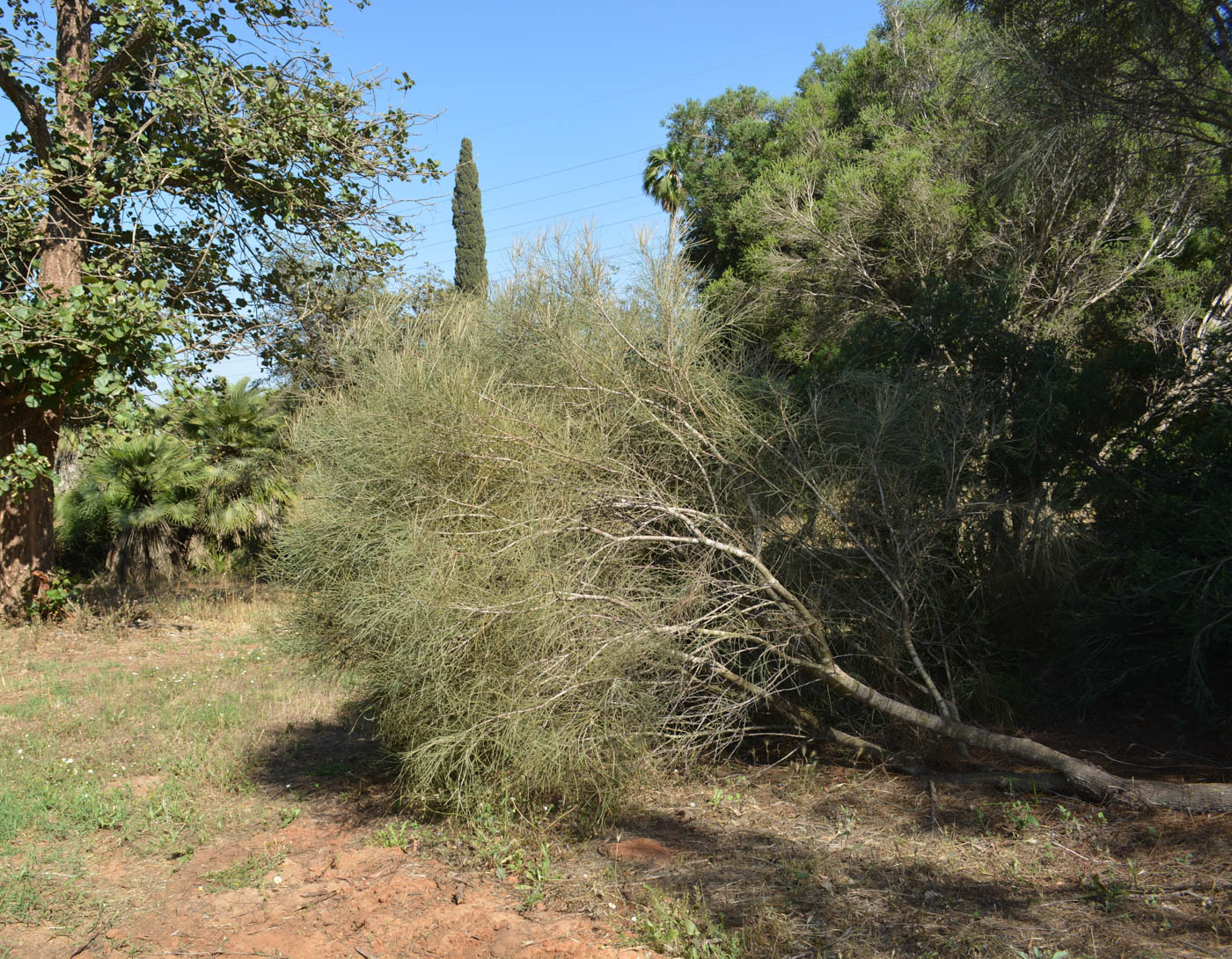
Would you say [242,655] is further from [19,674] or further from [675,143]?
[675,143]

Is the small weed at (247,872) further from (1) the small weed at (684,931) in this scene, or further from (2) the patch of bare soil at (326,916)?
(1) the small weed at (684,931)

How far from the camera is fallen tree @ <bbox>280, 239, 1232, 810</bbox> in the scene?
4.77 metres

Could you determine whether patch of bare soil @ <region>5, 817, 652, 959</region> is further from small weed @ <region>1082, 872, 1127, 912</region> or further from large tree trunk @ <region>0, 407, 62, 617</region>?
large tree trunk @ <region>0, 407, 62, 617</region>

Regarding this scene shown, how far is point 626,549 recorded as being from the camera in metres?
5.33

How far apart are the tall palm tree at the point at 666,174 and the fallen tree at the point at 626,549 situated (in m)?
20.3

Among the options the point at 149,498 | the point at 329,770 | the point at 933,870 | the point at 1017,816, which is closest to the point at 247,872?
the point at 329,770

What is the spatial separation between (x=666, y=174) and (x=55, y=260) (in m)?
19.5

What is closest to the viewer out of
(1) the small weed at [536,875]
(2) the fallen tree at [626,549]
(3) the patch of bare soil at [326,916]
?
(3) the patch of bare soil at [326,916]

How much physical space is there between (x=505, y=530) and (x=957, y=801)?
9.59 ft

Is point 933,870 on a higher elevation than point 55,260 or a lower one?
lower

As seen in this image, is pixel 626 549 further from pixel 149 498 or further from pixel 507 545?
pixel 149 498

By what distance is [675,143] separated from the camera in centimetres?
2508

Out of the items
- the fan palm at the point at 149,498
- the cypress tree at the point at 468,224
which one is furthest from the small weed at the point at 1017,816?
the cypress tree at the point at 468,224

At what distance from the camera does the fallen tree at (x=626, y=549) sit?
188 inches
